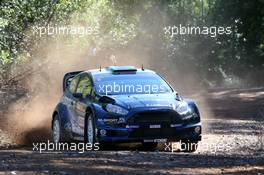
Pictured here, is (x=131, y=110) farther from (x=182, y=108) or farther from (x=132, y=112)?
(x=182, y=108)

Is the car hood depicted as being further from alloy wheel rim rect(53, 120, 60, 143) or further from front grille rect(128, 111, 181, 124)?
alloy wheel rim rect(53, 120, 60, 143)

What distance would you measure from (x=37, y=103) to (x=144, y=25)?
45.3 meters

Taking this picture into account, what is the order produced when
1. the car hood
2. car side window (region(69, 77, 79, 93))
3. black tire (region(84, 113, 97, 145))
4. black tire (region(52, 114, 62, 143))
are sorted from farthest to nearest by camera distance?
black tire (region(52, 114, 62, 143)) → car side window (region(69, 77, 79, 93)) → black tire (region(84, 113, 97, 145)) → the car hood

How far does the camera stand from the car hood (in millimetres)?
13891

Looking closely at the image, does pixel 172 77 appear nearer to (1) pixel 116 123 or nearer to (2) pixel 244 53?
(2) pixel 244 53

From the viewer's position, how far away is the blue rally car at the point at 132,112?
13.8m

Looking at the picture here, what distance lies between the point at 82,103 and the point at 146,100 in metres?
1.51

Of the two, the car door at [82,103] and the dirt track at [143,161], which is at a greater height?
the car door at [82,103]

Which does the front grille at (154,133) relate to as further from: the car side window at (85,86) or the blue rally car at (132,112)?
the car side window at (85,86)

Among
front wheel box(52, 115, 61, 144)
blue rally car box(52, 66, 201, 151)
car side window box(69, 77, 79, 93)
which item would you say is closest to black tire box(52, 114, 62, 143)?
front wheel box(52, 115, 61, 144)

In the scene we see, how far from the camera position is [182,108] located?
46.1ft

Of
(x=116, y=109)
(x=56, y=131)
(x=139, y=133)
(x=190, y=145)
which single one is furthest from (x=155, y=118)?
(x=56, y=131)

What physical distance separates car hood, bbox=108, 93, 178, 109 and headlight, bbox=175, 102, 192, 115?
0.36 feet

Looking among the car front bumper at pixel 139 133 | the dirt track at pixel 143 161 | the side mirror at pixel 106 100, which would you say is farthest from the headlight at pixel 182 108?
the side mirror at pixel 106 100
